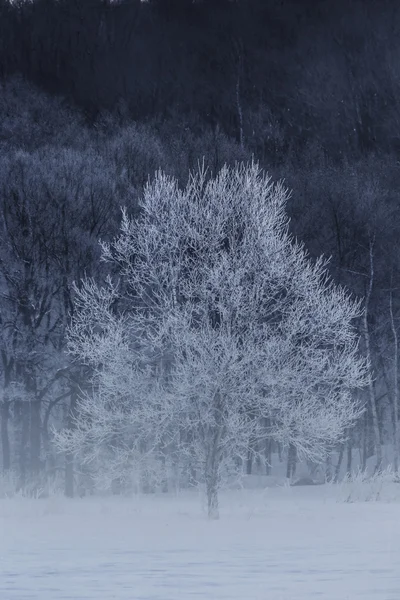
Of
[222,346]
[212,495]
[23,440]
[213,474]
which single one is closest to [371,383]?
[23,440]

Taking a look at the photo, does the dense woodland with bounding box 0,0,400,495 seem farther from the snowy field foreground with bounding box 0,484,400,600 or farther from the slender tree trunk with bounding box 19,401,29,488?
the snowy field foreground with bounding box 0,484,400,600

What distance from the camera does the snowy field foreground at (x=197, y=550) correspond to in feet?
51.5

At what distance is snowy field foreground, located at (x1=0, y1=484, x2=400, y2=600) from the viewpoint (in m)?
15.7

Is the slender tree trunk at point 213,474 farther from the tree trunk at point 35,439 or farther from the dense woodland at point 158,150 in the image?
the tree trunk at point 35,439

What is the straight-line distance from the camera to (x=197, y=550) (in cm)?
2139

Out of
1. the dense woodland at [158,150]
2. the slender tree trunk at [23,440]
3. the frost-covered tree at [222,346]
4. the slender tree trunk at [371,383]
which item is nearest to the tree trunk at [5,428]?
the dense woodland at [158,150]

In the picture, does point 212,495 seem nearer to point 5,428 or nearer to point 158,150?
point 5,428

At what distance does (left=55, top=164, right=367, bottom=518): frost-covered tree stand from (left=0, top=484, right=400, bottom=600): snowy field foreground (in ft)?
6.80

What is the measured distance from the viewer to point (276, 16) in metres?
191

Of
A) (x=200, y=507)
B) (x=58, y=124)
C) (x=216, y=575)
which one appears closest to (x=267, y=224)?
(x=200, y=507)

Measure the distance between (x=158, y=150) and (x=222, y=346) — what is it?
26.3m

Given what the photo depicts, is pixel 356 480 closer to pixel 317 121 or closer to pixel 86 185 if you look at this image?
pixel 86 185

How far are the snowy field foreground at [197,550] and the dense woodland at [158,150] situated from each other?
24.5 feet

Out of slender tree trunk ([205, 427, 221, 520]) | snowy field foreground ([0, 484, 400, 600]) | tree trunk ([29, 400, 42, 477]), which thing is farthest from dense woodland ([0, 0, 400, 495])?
slender tree trunk ([205, 427, 221, 520])
